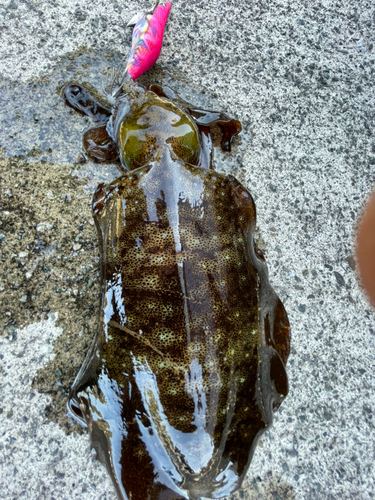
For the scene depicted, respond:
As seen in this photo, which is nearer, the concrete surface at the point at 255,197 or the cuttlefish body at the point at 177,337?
the cuttlefish body at the point at 177,337

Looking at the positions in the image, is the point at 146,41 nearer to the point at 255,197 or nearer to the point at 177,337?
the point at 255,197

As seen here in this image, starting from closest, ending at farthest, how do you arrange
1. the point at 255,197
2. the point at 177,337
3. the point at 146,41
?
the point at 177,337 → the point at 146,41 → the point at 255,197

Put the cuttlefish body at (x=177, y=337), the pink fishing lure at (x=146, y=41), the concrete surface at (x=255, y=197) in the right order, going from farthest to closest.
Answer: the pink fishing lure at (x=146, y=41) < the concrete surface at (x=255, y=197) < the cuttlefish body at (x=177, y=337)

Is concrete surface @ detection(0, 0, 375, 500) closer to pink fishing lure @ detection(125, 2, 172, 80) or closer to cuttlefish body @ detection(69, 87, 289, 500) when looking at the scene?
pink fishing lure @ detection(125, 2, 172, 80)

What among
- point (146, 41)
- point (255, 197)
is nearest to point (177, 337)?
point (255, 197)

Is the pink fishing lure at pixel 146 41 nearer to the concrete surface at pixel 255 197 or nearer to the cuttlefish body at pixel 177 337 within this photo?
the concrete surface at pixel 255 197

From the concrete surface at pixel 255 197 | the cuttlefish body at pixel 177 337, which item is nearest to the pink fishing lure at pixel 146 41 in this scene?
the concrete surface at pixel 255 197

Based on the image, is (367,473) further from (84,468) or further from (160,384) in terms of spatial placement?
(84,468)
